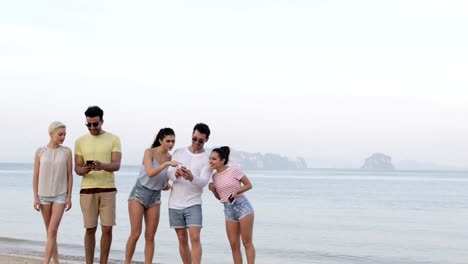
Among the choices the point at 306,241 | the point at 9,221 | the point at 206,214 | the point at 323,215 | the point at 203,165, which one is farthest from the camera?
the point at 323,215

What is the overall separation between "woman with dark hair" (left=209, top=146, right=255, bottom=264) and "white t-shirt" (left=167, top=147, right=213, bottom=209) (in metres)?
0.15

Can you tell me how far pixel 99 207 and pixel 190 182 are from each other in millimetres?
1159

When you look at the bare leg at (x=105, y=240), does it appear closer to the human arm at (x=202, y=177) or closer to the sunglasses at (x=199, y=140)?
the human arm at (x=202, y=177)

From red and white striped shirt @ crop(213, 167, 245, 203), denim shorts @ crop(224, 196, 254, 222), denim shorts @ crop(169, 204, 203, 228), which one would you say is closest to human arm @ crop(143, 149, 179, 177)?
denim shorts @ crop(169, 204, 203, 228)

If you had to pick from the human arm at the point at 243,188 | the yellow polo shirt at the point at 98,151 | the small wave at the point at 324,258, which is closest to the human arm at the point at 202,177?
the human arm at the point at 243,188

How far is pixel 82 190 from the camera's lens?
311 inches

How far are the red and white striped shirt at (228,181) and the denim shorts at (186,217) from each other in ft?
1.12

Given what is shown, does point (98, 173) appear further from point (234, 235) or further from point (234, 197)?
point (234, 235)

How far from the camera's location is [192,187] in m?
7.48

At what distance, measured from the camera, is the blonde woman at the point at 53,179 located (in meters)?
7.74

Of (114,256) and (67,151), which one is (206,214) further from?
(67,151)

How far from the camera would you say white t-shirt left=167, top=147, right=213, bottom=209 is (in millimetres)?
7449

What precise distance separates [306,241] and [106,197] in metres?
10.6

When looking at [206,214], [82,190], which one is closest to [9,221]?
[206,214]
